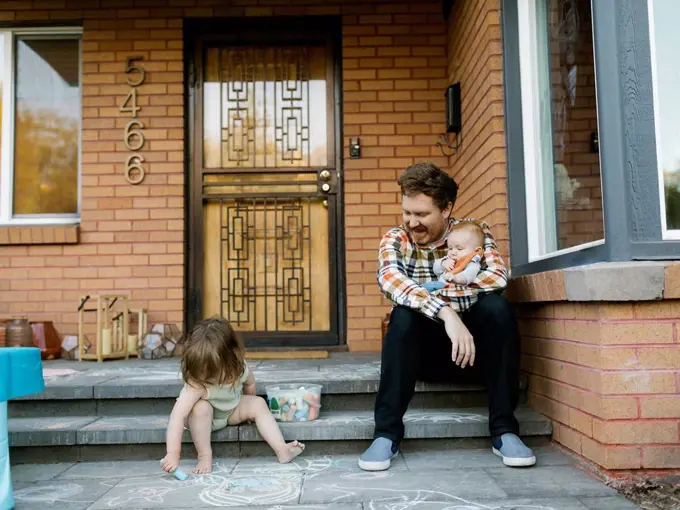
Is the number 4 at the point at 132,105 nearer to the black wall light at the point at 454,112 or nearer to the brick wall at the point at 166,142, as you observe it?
the brick wall at the point at 166,142

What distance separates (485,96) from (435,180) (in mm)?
946

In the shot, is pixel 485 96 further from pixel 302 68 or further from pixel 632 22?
pixel 302 68

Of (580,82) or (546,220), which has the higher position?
(580,82)

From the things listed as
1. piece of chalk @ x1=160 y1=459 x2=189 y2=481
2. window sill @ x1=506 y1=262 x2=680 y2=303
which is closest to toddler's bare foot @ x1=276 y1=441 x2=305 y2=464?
piece of chalk @ x1=160 y1=459 x2=189 y2=481

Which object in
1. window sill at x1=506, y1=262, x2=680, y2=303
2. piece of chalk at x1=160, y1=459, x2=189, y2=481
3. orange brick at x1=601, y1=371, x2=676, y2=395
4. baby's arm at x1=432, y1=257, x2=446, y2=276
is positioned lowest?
piece of chalk at x1=160, y1=459, x2=189, y2=481

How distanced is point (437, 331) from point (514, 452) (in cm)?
59

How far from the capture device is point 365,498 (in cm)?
227

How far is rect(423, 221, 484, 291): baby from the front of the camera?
273cm

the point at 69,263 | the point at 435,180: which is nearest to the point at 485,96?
the point at 435,180

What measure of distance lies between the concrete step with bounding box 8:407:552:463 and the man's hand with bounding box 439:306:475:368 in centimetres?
42

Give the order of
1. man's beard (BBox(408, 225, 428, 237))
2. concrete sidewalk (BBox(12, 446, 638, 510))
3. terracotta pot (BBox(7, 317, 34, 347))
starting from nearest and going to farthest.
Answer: concrete sidewalk (BBox(12, 446, 638, 510))
man's beard (BBox(408, 225, 428, 237))
terracotta pot (BBox(7, 317, 34, 347))

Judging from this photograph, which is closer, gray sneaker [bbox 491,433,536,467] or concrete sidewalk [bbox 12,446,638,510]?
concrete sidewalk [bbox 12,446,638,510]

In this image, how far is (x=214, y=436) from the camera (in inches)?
112

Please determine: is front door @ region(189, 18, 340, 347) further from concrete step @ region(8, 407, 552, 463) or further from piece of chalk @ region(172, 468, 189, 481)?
piece of chalk @ region(172, 468, 189, 481)
